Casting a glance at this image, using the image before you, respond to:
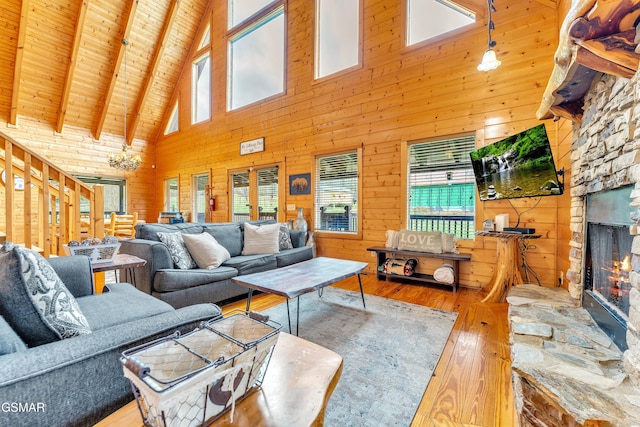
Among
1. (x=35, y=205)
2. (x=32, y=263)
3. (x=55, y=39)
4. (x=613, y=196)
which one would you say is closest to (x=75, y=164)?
(x=35, y=205)

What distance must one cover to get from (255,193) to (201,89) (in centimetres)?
355

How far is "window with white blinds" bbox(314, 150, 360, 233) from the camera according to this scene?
15.4ft

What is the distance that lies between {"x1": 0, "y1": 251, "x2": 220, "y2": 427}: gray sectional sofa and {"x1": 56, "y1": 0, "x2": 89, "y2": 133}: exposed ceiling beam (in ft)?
22.9

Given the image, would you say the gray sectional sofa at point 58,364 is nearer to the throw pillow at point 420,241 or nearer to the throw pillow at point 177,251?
the throw pillow at point 177,251

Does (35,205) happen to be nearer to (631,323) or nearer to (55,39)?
(55,39)

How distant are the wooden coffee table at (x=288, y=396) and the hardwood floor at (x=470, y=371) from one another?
0.88 metres

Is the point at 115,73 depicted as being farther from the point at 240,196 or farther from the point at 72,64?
the point at 240,196

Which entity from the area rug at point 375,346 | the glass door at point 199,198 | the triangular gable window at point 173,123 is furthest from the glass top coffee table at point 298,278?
the triangular gable window at point 173,123

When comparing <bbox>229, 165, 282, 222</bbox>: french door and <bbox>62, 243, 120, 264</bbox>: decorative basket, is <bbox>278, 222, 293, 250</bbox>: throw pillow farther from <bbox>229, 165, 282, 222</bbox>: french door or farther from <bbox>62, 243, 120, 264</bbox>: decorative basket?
<bbox>62, 243, 120, 264</bbox>: decorative basket

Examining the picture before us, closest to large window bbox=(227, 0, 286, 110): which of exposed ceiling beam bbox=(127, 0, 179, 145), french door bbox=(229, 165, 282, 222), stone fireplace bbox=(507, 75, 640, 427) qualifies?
exposed ceiling beam bbox=(127, 0, 179, 145)

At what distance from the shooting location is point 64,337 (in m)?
1.00

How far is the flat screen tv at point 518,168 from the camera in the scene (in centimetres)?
246

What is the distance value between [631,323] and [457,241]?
8.07 ft

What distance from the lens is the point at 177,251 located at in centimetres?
→ 287
